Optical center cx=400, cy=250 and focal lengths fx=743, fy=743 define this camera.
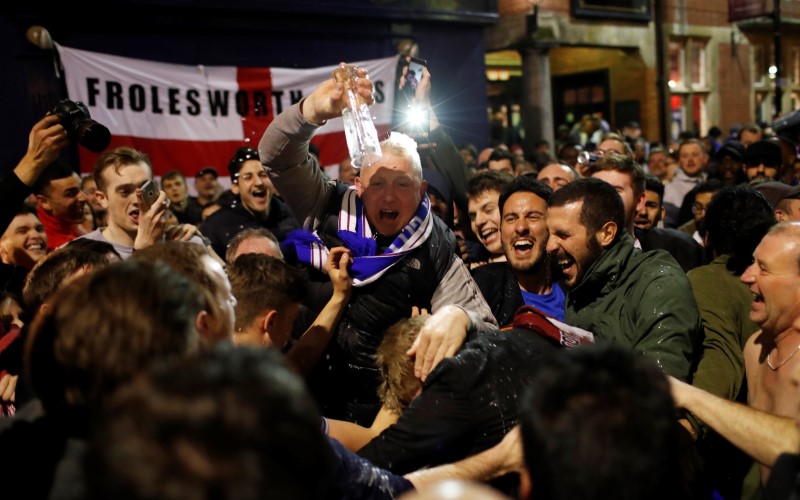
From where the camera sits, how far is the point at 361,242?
303 cm

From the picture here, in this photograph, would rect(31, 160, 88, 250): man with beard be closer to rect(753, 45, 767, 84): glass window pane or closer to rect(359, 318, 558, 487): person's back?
rect(359, 318, 558, 487): person's back

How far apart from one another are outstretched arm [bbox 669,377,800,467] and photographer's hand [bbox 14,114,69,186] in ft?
8.50

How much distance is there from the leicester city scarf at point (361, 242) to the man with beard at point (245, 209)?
2435mm

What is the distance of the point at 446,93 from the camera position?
11500 mm

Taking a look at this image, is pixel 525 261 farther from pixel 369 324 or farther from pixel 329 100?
pixel 329 100

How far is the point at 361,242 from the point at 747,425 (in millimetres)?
1543

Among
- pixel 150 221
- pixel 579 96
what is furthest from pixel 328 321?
→ pixel 579 96

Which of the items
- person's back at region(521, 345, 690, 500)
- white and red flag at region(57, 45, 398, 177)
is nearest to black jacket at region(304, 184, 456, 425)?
person's back at region(521, 345, 690, 500)

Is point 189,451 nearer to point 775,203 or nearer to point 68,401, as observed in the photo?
point 68,401

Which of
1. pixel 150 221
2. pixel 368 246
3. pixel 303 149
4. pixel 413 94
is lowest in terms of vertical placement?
pixel 368 246

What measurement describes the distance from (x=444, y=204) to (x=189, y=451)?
3.97 meters

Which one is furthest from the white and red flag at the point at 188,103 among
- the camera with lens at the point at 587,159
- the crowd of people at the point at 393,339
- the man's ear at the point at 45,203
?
the camera with lens at the point at 587,159

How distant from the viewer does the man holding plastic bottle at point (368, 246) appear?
297 cm

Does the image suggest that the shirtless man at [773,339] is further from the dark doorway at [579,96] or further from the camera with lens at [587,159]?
the dark doorway at [579,96]
